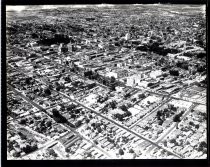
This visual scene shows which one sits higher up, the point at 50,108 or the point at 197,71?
the point at 197,71

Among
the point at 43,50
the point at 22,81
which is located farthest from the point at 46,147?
the point at 43,50
